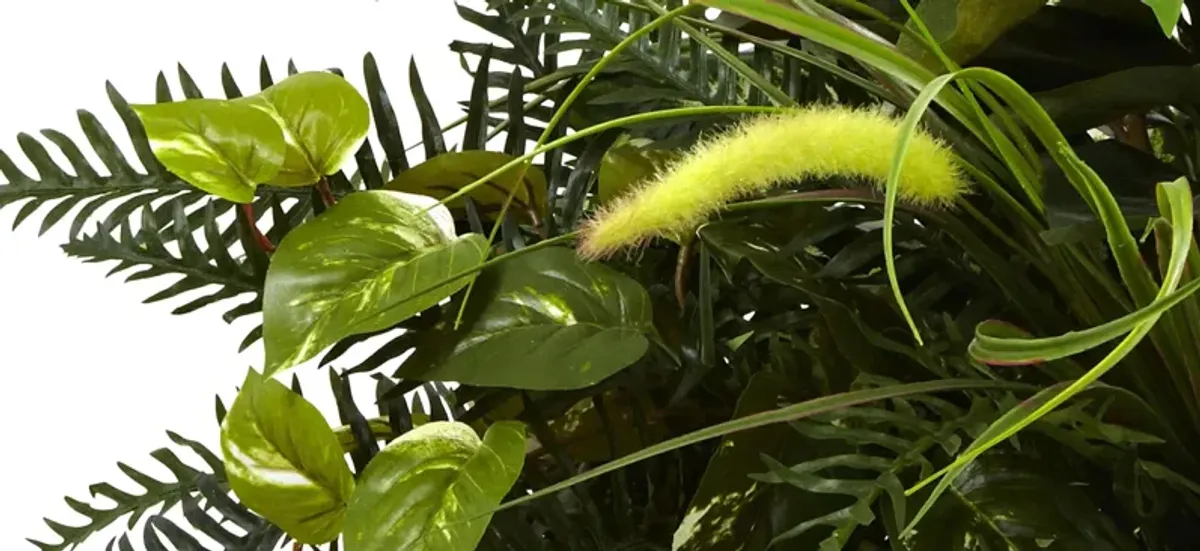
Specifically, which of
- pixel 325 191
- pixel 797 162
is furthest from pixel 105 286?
pixel 797 162

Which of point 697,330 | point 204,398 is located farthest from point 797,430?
point 204,398

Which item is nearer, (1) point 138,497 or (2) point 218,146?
(2) point 218,146

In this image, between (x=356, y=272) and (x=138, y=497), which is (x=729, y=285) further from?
(x=138, y=497)

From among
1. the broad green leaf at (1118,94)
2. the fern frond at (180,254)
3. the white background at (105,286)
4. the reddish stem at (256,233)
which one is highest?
the broad green leaf at (1118,94)

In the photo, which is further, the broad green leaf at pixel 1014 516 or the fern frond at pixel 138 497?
the fern frond at pixel 138 497

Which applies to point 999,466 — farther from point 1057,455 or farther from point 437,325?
point 437,325

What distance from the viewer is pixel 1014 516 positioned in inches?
9.9

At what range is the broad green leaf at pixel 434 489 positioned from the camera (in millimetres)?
252

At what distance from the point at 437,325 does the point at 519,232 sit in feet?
0.16

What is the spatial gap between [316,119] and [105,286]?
0.69 meters

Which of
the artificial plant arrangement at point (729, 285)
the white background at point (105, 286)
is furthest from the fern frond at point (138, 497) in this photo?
the white background at point (105, 286)

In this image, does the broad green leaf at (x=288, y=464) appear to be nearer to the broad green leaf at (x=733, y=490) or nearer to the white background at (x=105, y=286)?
the broad green leaf at (x=733, y=490)

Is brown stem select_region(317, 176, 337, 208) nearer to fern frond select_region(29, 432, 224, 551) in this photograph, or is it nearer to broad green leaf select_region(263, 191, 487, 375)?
broad green leaf select_region(263, 191, 487, 375)

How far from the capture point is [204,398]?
2.99ft
